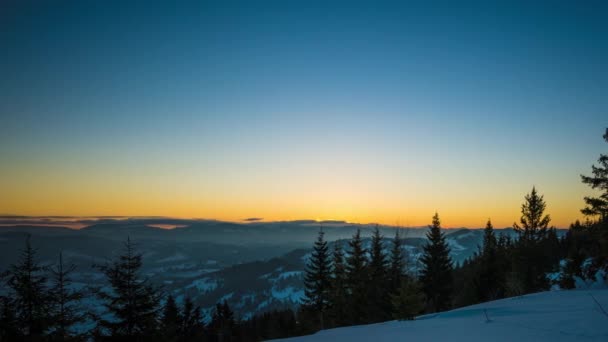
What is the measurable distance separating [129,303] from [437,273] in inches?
1397

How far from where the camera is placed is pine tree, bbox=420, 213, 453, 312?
39.6 meters

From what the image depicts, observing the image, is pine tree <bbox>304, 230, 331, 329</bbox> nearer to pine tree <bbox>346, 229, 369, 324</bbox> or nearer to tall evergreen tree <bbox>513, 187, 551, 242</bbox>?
pine tree <bbox>346, 229, 369, 324</bbox>

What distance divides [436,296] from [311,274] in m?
17.1

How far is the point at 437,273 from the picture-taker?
39.8m

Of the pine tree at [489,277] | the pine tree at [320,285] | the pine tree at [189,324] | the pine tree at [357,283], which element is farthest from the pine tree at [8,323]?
the pine tree at [489,277]

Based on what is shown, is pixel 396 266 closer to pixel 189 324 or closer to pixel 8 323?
pixel 189 324

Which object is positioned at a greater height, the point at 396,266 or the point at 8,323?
the point at 8,323

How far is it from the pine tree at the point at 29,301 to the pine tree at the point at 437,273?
3707 cm

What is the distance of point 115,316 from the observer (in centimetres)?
1841

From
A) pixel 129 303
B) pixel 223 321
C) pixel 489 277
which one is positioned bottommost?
pixel 223 321

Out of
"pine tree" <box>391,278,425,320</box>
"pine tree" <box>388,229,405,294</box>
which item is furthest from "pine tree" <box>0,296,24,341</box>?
"pine tree" <box>388,229,405,294</box>

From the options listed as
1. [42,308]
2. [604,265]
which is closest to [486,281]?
[604,265]

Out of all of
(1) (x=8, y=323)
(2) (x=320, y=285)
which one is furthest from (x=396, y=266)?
(1) (x=8, y=323)

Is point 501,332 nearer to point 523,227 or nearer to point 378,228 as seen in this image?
point 378,228
